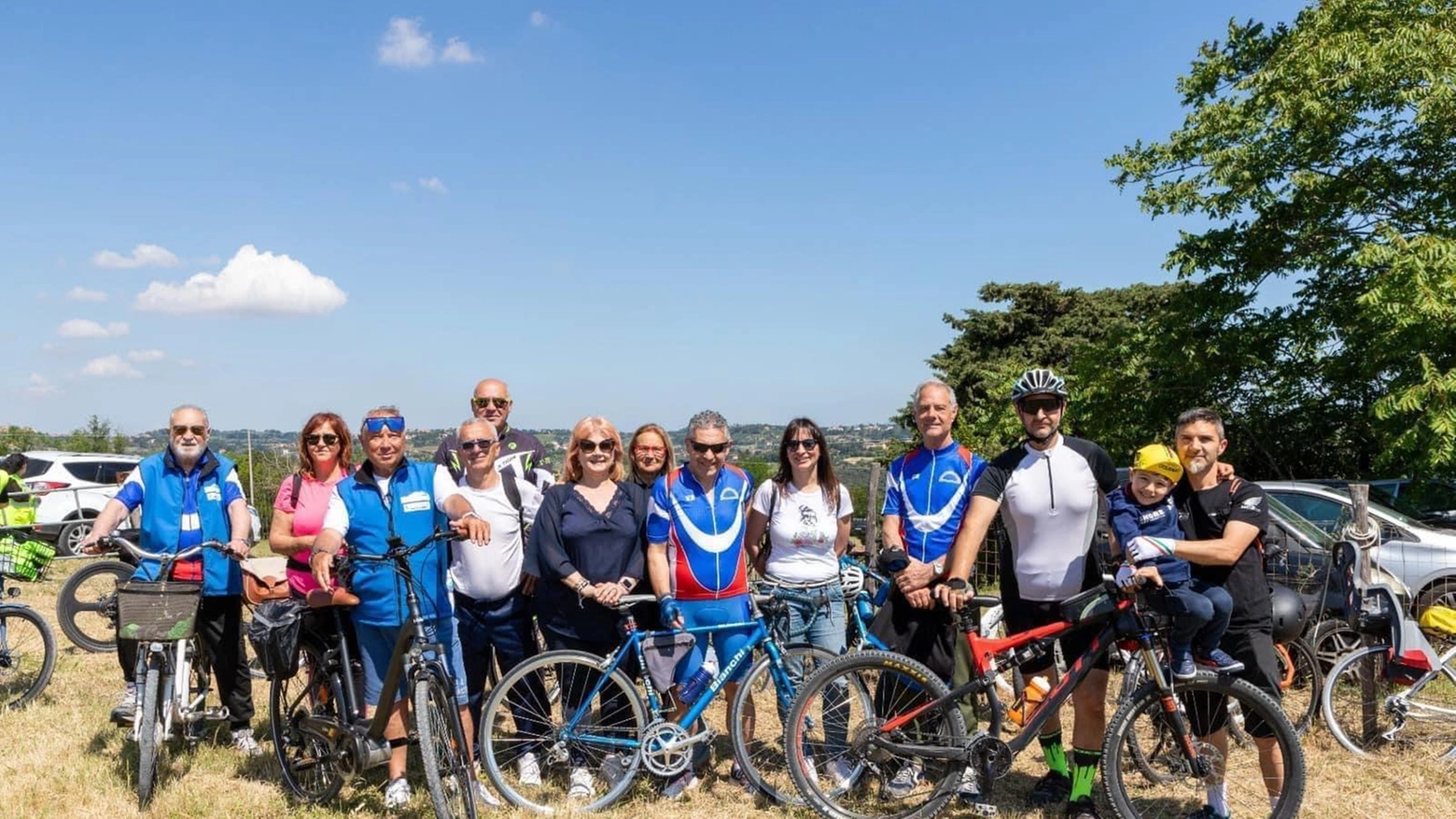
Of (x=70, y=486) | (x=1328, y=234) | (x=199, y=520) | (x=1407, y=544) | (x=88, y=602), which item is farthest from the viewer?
(x=70, y=486)

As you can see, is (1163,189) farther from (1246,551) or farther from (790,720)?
(790,720)

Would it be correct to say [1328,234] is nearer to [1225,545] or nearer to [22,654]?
[1225,545]

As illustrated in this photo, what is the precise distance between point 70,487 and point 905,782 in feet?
53.3

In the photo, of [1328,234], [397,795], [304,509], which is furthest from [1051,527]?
[1328,234]

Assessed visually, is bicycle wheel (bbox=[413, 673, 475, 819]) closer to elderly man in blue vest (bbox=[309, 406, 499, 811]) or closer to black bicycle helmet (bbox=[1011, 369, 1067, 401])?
elderly man in blue vest (bbox=[309, 406, 499, 811])

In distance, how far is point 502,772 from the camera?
13.6 ft

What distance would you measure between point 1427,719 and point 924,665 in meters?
2.79

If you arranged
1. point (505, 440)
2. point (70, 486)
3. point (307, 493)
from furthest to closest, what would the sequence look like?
1. point (70, 486)
2. point (505, 440)
3. point (307, 493)

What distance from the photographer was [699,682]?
4.04m

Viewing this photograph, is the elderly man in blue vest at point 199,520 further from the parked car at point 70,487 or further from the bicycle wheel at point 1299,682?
the parked car at point 70,487

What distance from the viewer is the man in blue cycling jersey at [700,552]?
4066 mm

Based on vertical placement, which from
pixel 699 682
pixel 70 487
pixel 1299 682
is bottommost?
pixel 1299 682

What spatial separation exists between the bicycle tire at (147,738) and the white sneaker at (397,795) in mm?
1068

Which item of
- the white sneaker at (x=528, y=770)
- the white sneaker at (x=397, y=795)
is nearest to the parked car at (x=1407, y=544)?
the white sneaker at (x=528, y=770)
